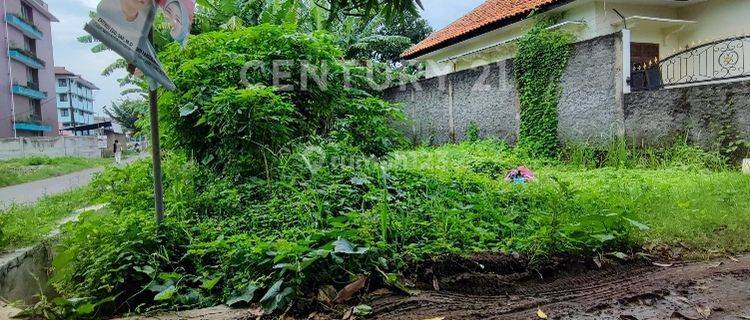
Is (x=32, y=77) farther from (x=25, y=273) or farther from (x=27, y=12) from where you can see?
(x=25, y=273)

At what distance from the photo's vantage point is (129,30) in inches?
88.4

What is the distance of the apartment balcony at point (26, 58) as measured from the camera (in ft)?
84.4

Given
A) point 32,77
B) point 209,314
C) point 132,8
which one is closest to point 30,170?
point 132,8

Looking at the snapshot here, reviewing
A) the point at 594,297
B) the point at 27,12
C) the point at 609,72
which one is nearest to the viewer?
the point at 594,297

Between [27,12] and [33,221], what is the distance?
3257cm

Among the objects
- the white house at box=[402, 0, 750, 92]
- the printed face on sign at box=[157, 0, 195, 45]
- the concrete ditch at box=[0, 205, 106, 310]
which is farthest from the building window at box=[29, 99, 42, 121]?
the printed face on sign at box=[157, 0, 195, 45]

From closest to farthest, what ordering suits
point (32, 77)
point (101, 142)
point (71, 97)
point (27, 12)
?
1. point (101, 142)
2. point (27, 12)
3. point (32, 77)
4. point (71, 97)

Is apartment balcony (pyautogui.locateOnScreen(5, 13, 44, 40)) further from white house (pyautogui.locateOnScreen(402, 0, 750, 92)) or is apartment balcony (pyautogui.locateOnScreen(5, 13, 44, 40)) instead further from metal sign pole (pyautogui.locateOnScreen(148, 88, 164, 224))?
metal sign pole (pyautogui.locateOnScreen(148, 88, 164, 224))

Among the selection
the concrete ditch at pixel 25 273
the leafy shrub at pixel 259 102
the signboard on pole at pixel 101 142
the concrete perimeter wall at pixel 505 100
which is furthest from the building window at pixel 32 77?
the concrete ditch at pixel 25 273

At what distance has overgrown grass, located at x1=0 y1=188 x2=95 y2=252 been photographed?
10.2ft

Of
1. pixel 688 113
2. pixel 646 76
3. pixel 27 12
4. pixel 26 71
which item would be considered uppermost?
pixel 27 12

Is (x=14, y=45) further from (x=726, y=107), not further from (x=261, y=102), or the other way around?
(x=726, y=107)

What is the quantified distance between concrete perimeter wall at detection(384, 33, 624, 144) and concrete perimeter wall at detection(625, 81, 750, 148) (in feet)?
0.92

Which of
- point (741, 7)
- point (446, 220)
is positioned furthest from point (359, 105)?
point (741, 7)
